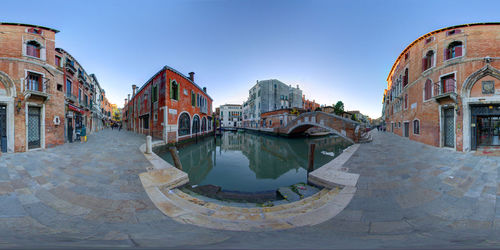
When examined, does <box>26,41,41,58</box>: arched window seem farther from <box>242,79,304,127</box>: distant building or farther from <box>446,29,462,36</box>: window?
<box>242,79,304,127</box>: distant building

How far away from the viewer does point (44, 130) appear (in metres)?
9.43

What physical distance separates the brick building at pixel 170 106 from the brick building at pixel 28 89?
5.97m

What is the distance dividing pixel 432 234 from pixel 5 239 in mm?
6280

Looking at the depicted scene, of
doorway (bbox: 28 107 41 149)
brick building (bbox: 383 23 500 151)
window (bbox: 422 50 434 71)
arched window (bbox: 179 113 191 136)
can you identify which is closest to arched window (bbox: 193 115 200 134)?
arched window (bbox: 179 113 191 136)

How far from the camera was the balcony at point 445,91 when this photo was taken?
9327 millimetres

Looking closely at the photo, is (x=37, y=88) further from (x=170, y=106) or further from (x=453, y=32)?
(x=453, y=32)

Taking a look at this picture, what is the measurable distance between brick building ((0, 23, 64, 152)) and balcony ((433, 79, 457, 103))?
22.5 m

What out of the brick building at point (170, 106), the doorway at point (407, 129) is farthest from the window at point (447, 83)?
the brick building at point (170, 106)

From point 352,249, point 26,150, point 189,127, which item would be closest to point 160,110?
point 189,127

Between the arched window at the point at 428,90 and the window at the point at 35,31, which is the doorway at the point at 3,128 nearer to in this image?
the window at the point at 35,31

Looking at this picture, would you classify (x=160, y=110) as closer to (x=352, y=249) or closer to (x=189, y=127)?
(x=189, y=127)

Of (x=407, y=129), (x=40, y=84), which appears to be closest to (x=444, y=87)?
(x=407, y=129)

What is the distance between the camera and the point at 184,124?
1716 centimetres

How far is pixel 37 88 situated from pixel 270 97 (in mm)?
35228
